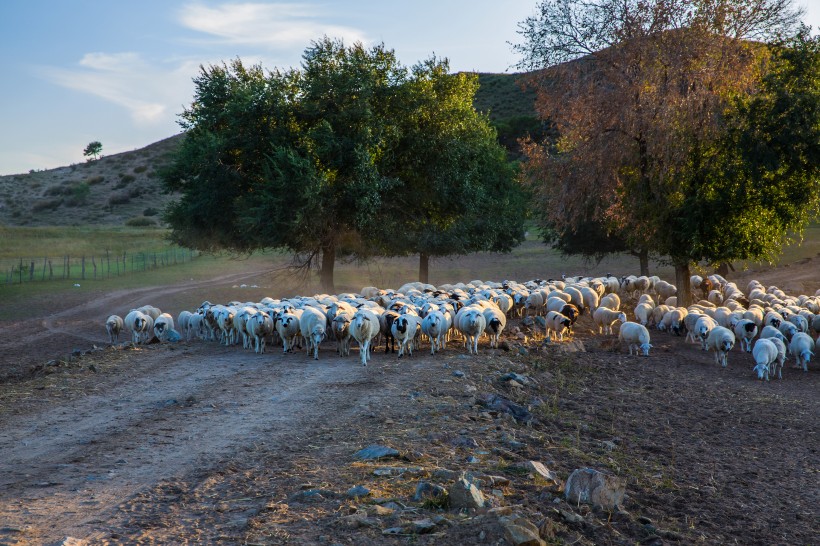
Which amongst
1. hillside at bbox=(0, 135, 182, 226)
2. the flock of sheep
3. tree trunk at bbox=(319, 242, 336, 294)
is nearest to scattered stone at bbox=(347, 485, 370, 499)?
Result: the flock of sheep

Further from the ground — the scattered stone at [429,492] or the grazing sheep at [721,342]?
the scattered stone at [429,492]

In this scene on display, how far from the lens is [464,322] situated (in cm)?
1942

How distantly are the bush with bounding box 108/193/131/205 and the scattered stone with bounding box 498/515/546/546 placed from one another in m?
103

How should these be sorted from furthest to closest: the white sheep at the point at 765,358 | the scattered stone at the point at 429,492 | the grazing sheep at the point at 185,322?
the grazing sheep at the point at 185,322, the white sheep at the point at 765,358, the scattered stone at the point at 429,492

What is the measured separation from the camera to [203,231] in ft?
108

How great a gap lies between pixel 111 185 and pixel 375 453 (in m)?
109

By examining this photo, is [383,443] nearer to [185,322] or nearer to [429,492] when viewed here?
[429,492]

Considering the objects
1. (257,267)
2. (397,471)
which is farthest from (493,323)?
(257,267)

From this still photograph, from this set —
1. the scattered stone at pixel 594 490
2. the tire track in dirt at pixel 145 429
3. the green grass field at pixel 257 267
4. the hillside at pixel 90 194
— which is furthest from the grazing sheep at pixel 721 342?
the hillside at pixel 90 194

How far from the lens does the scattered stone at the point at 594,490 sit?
8422mm

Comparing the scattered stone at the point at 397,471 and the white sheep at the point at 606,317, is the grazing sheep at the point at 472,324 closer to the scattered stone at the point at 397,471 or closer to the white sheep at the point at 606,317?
the white sheep at the point at 606,317

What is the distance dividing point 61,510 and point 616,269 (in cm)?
5370

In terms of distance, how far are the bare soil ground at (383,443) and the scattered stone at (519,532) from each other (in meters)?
0.11

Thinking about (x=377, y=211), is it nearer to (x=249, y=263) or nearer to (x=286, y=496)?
(x=286, y=496)
